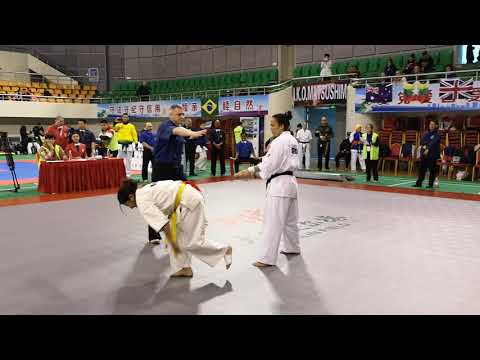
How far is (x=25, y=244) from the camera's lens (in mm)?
5527

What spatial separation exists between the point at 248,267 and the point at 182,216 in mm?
1127

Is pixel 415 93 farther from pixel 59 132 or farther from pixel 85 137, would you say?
pixel 59 132

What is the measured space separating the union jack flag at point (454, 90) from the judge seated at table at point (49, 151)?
34.6 feet

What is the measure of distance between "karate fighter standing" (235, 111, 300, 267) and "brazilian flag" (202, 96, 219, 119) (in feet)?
43.2

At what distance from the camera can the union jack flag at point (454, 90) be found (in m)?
12.2

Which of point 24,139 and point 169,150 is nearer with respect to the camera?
point 169,150

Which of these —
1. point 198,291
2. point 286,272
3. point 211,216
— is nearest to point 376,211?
point 211,216

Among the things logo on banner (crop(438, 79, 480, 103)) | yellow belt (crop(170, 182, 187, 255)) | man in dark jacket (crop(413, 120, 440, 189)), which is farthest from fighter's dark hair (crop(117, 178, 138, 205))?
logo on banner (crop(438, 79, 480, 103))

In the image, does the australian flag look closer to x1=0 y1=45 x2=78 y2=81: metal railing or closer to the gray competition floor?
the gray competition floor

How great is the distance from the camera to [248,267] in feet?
15.6

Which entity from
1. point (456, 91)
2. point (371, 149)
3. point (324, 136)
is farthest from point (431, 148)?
point (324, 136)

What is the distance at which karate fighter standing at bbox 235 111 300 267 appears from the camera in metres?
4.68

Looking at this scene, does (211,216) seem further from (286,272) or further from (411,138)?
(411,138)

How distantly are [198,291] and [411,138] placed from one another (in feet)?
38.5
